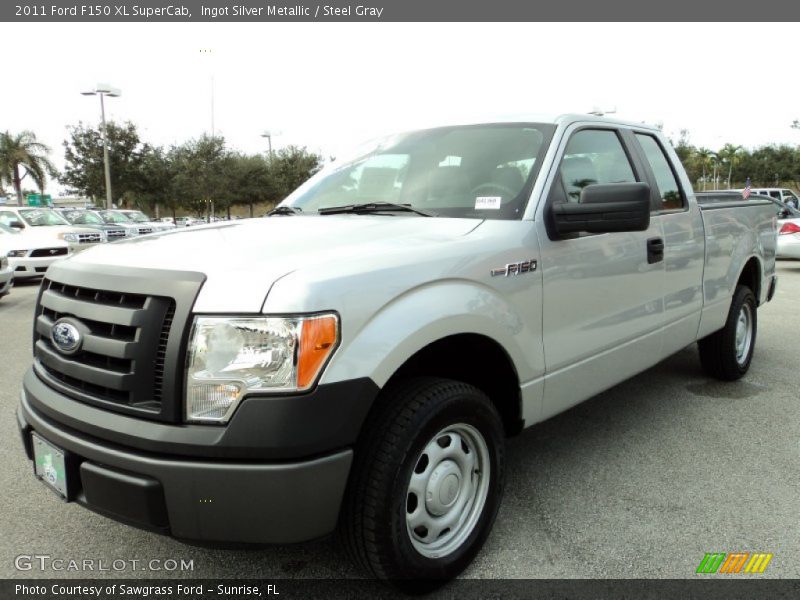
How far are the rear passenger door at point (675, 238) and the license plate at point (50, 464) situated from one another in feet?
10.3

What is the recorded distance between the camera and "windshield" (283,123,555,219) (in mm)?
2867

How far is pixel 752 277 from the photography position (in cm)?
512

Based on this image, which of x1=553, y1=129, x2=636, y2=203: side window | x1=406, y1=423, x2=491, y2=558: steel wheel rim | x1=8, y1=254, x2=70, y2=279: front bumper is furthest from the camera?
x1=8, y1=254, x2=70, y2=279: front bumper

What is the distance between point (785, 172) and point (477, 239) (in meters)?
62.6

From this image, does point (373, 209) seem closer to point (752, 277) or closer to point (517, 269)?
point (517, 269)

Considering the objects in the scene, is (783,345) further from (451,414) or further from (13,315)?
(13,315)

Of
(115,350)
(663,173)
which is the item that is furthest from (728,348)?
(115,350)

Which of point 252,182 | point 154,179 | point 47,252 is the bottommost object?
point 47,252

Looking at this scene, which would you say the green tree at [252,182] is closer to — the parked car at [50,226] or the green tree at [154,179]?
the green tree at [154,179]

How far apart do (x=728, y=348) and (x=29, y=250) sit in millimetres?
12039

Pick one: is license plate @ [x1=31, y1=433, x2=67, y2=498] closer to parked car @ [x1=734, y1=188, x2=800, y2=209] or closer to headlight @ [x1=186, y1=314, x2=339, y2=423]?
headlight @ [x1=186, y1=314, x2=339, y2=423]

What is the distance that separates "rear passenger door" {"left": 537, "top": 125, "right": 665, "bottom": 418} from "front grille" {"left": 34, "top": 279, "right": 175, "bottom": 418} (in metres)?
1.59

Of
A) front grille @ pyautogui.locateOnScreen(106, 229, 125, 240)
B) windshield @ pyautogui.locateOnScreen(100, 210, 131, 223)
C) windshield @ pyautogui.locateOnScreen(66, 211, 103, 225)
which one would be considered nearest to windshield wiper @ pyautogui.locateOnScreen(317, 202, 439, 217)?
front grille @ pyautogui.locateOnScreen(106, 229, 125, 240)

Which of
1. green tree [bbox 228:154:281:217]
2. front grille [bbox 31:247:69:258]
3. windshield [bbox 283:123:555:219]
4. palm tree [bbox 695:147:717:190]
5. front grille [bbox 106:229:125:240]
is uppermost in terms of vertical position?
palm tree [bbox 695:147:717:190]
